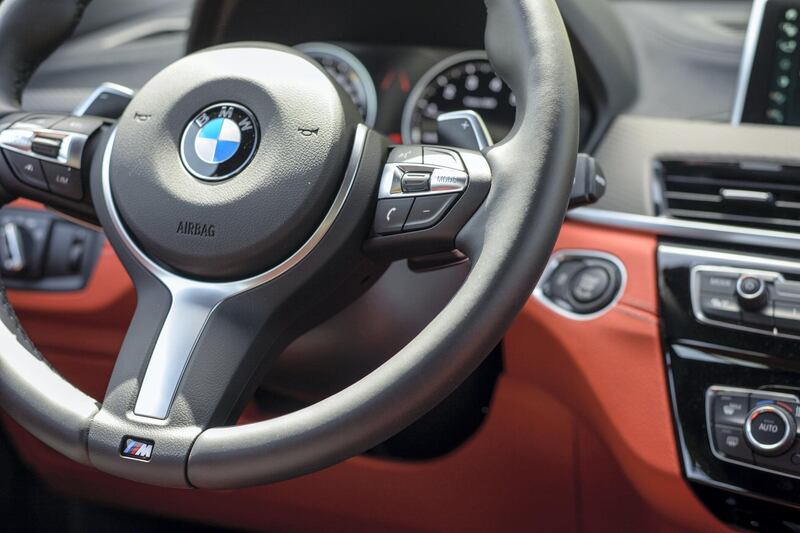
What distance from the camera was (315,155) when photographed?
799 mm

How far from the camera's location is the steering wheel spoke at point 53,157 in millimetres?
896

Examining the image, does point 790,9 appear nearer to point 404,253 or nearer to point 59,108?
point 404,253

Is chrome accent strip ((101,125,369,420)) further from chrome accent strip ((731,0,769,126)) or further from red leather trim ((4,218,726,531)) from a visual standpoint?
chrome accent strip ((731,0,769,126))

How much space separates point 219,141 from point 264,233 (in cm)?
10

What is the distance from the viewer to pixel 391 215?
30.9 inches

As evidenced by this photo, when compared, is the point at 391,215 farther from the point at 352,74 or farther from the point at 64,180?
the point at 352,74

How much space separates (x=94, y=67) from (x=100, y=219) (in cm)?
77

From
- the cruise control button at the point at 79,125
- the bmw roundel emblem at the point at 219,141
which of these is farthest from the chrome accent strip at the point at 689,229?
the cruise control button at the point at 79,125

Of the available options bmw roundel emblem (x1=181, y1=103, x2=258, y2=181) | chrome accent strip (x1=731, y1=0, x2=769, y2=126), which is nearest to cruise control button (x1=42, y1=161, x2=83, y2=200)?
bmw roundel emblem (x1=181, y1=103, x2=258, y2=181)

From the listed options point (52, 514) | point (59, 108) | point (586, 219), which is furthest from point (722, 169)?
point (52, 514)

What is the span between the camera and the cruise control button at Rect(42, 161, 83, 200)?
90 centimetres

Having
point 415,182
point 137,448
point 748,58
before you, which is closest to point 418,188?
Result: point 415,182

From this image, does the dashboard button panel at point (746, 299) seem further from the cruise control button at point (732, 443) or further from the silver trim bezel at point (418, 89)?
the silver trim bezel at point (418, 89)

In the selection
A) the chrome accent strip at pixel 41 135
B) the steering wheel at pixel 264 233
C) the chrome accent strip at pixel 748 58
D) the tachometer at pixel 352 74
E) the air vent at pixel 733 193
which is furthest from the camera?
the tachometer at pixel 352 74
